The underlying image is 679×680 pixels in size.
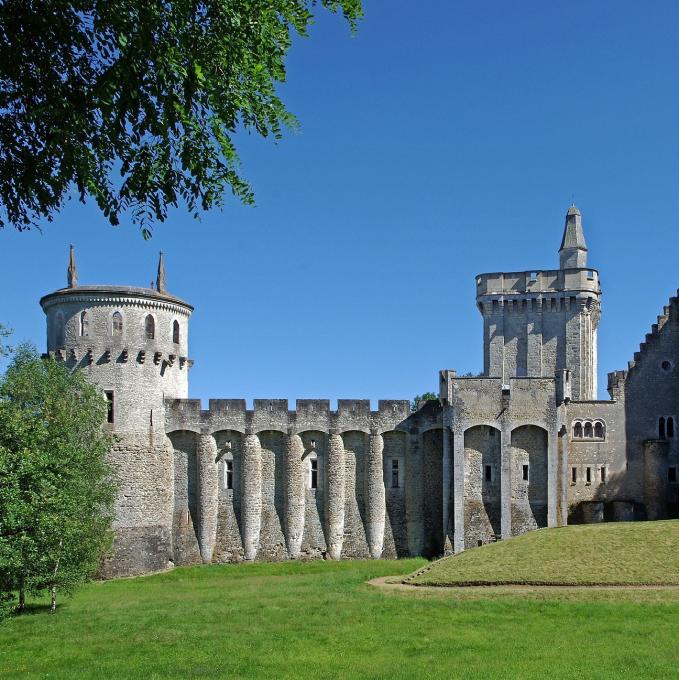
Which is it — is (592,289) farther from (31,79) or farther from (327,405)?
(31,79)

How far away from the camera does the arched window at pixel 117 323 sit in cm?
4766

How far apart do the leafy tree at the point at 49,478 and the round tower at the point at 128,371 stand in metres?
1.54

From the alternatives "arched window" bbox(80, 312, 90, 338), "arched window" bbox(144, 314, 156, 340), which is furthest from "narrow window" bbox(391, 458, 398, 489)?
"arched window" bbox(80, 312, 90, 338)

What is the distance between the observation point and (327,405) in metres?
51.9

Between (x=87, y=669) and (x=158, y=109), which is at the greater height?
(x=158, y=109)

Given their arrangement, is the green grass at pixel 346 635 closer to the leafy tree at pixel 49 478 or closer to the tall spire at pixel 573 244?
the leafy tree at pixel 49 478

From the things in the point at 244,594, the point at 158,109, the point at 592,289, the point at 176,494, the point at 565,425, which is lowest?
the point at 244,594

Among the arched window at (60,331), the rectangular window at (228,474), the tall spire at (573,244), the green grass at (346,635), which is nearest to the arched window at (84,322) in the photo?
the arched window at (60,331)

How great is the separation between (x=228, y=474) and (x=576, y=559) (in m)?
20.4

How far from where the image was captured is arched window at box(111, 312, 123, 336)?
156 feet

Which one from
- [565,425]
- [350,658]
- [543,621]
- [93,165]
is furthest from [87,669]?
[565,425]

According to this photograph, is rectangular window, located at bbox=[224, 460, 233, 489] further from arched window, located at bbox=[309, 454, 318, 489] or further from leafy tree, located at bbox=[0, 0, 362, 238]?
leafy tree, located at bbox=[0, 0, 362, 238]

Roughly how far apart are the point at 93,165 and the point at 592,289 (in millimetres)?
48458

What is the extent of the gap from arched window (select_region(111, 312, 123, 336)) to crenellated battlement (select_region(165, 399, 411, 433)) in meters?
6.78
